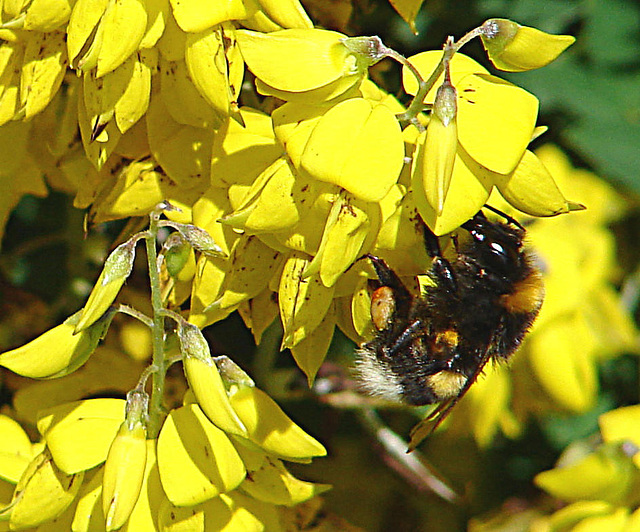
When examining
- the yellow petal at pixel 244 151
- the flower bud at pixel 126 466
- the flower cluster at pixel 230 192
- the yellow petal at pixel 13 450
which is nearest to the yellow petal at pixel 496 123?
the flower cluster at pixel 230 192

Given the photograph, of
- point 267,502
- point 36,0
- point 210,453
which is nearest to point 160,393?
point 210,453

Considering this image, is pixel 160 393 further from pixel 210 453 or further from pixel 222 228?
pixel 222 228

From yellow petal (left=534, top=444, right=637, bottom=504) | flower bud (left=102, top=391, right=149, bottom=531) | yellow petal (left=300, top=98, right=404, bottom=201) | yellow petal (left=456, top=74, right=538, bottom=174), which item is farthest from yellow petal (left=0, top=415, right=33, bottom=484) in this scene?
yellow petal (left=534, top=444, right=637, bottom=504)

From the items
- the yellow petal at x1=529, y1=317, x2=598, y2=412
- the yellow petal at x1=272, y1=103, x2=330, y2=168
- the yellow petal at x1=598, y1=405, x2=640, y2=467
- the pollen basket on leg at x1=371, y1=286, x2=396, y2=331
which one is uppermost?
the yellow petal at x1=272, y1=103, x2=330, y2=168

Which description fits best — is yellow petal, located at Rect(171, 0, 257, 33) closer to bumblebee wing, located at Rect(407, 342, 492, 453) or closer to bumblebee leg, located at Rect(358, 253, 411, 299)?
bumblebee leg, located at Rect(358, 253, 411, 299)

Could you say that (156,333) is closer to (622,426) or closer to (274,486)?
(274,486)

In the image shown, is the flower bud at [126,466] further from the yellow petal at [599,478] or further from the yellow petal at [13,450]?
the yellow petal at [599,478]
